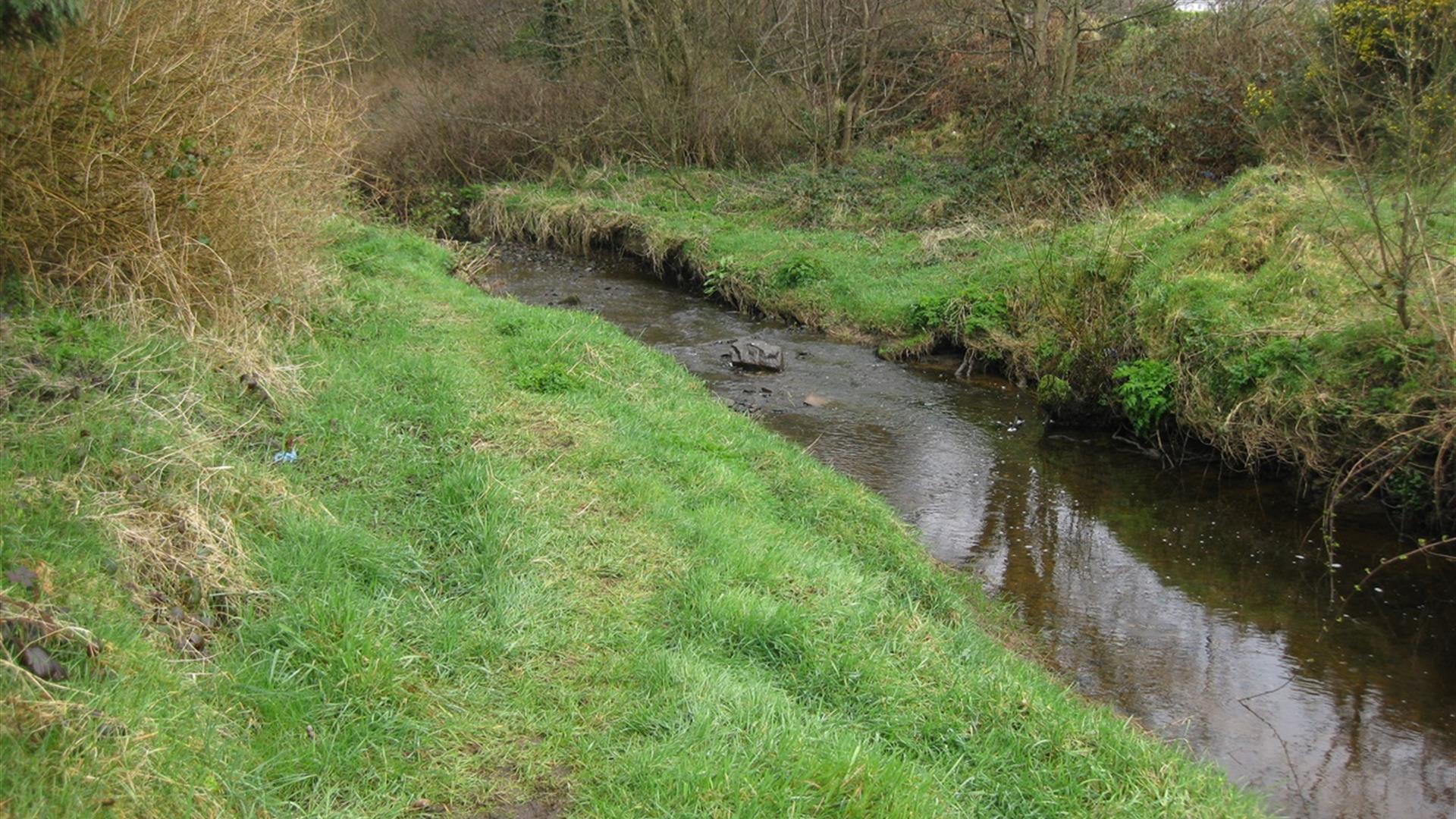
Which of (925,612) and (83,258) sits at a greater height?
(83,258)

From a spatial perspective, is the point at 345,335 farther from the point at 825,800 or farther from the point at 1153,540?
the point at 1153,540

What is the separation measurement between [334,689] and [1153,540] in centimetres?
653

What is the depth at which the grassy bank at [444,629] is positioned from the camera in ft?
11.8

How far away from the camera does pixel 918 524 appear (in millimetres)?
8500

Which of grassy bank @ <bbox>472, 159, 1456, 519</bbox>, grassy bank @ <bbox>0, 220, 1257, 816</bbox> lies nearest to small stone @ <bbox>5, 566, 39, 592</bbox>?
grassy bank @ <bbox>0, 220, 1257, 816</bbox>

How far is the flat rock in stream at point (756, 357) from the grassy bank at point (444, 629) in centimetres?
545

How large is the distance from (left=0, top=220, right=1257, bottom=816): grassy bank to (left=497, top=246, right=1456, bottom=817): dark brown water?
871 mm

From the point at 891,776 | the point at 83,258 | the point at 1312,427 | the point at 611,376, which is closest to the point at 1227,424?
the point at 1312,427

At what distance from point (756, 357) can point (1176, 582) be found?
6027 millimetres

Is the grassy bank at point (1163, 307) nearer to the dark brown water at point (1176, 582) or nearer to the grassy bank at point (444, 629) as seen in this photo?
the dark brown water at point (1176, 582)

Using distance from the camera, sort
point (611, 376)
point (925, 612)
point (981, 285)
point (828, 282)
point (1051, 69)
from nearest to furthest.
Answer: point (925, 612)
point (611, 376)
point (981, 285)
point (828, 282)
point (1051, 69)

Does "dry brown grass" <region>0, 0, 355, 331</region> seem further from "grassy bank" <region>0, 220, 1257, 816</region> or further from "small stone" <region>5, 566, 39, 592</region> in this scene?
"small stone" <region>5, 566, 39, 592</region>

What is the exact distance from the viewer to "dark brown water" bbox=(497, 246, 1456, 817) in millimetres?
5777

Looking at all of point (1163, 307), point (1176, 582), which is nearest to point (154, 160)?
point (1176, 582)
